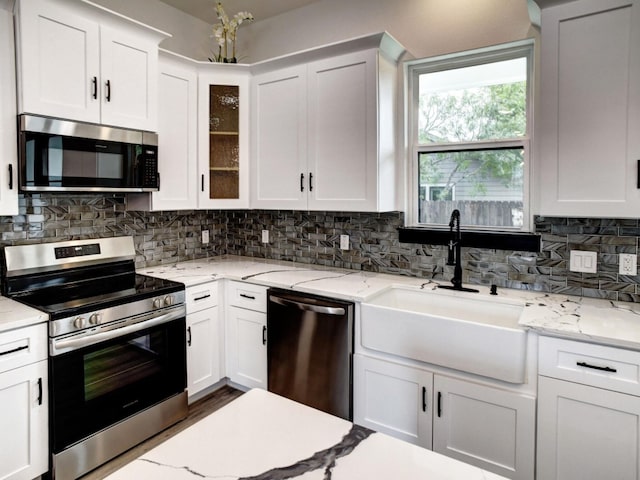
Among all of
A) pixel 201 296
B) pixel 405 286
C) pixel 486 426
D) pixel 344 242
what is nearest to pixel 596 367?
pixel 486 426

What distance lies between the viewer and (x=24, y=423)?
186 centimetres

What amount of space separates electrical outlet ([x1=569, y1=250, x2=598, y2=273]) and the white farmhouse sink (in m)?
0.40

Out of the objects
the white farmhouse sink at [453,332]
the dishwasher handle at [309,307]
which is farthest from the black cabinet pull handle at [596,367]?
the dishwasher handle at [309,307]

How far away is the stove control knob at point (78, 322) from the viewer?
198 centimetres

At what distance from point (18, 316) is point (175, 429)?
3.75ft

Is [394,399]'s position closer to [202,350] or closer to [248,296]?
[248,296]

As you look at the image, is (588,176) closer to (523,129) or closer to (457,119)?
(523,129)

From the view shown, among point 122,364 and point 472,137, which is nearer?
point 122,364

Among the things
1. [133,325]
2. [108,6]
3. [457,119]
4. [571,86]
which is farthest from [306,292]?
[108,6]

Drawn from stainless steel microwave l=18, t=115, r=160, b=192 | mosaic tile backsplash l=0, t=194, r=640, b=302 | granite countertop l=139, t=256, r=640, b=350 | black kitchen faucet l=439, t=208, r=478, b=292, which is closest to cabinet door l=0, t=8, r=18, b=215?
stainless steel microwave l=18, t=115, r=160, b=192

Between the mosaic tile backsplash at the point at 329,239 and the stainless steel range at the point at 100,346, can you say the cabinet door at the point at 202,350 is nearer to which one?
the stainless steel range at the point at 100,346

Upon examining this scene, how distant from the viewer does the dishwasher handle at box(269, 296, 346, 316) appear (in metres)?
2.30

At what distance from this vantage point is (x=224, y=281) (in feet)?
9.43

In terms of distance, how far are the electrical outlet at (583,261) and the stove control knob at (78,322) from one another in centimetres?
252
